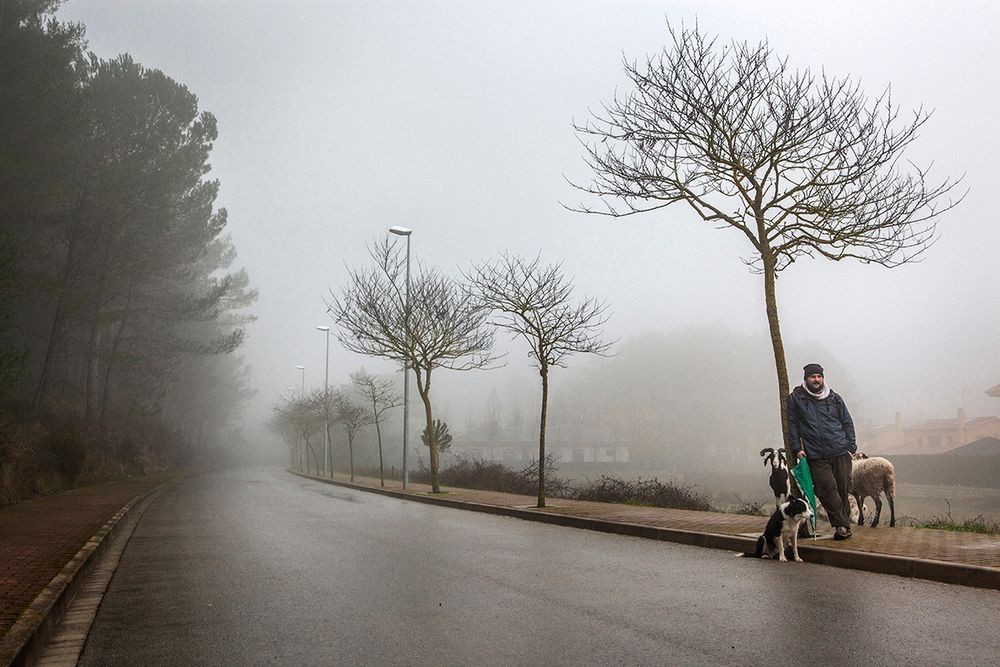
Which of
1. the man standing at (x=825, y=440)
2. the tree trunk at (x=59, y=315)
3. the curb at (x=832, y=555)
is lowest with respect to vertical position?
the curb at (x=832, y=555)

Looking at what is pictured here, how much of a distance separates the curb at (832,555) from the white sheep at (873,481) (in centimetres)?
302

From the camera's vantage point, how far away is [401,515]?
702 inches

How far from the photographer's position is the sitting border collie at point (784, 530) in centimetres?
891

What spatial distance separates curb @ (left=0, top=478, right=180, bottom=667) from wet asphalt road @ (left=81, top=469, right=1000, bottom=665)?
1.17ft

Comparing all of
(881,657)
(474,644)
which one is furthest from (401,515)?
(881,657)

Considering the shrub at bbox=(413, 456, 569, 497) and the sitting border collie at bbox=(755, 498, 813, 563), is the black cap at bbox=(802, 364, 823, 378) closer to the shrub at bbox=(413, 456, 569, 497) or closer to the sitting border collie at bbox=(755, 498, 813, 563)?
the sitting border collie at bbox=(755, 498, 813, 563)

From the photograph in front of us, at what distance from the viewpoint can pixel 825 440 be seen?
10125 millimetres

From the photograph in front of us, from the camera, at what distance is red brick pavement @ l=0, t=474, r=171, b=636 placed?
23.2ft

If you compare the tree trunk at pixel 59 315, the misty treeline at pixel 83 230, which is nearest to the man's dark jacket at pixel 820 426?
the misty treeline at pixel 83 230

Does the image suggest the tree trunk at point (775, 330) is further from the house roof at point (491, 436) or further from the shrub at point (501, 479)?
the house roof at point (491, 436)

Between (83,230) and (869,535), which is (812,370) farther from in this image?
(83,230)

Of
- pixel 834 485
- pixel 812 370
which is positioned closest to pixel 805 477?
pixel 834 485

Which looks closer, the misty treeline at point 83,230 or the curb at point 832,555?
the curb at point 832,555

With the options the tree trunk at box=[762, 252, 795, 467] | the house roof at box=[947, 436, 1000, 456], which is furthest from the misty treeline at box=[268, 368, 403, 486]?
the house roof at box=[947, 436, 1000, 456]
